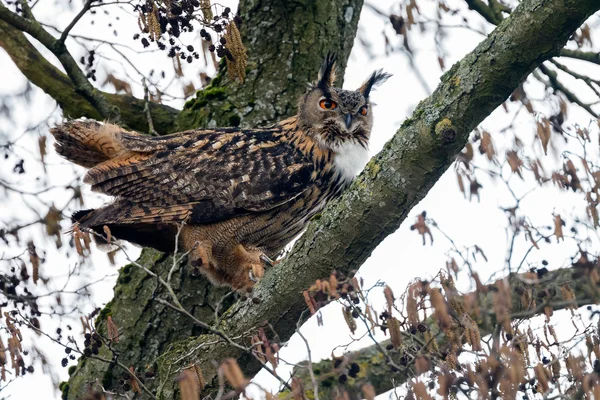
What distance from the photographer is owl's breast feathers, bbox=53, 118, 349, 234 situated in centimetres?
455

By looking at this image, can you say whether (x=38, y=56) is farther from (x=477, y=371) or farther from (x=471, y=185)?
(x=477, y=371)

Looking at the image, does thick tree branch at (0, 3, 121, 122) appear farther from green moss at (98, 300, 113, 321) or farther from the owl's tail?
green moss at (98, 300, 113, 321)

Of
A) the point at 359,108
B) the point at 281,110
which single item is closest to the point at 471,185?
the point at 359,108

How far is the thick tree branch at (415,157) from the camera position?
3074 millimetres

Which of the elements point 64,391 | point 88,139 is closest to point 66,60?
point 88,139

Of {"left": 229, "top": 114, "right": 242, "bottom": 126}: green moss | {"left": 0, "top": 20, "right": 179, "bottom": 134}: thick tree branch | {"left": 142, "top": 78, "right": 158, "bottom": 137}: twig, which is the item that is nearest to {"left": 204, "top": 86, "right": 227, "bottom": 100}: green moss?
{"left": 229, "top": 114, "right": 242, "bottom": 126}: green moss

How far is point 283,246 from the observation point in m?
4.92

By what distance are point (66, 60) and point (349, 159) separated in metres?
1.62

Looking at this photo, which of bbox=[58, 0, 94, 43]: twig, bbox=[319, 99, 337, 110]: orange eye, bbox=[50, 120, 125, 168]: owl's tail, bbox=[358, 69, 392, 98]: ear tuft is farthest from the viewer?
bbox=[358, 69, 392, 98]: ear tuft

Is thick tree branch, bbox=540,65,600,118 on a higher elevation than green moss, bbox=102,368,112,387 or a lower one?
higher

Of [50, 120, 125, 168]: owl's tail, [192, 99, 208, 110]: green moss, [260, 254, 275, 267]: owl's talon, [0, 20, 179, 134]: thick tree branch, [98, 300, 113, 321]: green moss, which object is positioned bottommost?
[260, 254, 275, 267]: owl's talon

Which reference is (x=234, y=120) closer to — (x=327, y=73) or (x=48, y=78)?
(x=327, y=73)

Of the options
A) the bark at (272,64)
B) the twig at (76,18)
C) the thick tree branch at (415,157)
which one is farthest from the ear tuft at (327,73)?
the thick tree branch at (415,157)

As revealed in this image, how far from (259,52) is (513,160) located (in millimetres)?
1811
